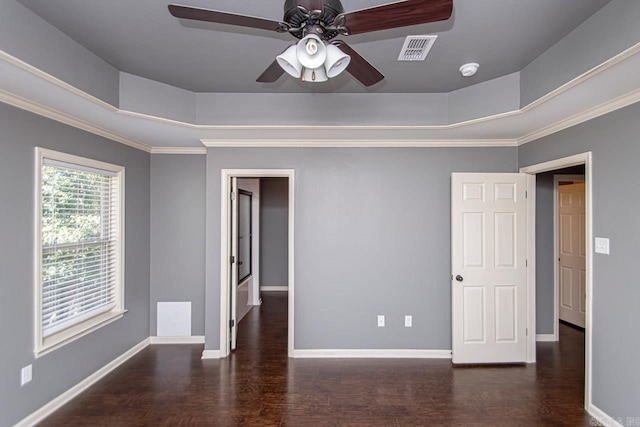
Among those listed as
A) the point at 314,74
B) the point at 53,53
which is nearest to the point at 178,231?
the point at 53,53

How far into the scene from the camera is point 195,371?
306 centimetres

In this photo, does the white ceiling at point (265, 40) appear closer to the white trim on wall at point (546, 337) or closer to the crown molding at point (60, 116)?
the crown molding at point (60, 116)

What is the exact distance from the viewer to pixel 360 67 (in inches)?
64.2

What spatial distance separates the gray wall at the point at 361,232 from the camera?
11.0 ft

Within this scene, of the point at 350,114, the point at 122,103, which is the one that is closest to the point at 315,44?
the point at 350,114

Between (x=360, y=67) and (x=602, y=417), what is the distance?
3138 millimetres

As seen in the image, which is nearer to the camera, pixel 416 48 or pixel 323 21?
pixel 323 21

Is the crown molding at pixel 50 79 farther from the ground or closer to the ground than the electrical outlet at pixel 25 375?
farther from the ground

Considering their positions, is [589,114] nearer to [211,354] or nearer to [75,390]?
[211,354]

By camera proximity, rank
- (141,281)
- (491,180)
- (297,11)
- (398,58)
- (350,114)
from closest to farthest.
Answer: (297,11)
(398,58)
(350,114)
(491,180)
(141,281)

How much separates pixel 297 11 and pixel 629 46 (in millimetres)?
1765

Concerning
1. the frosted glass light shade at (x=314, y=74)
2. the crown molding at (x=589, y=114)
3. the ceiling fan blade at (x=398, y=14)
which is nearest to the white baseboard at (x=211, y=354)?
the frosted glass light shade at (x=314, y=74)

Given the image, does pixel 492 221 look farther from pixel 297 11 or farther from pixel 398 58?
pixel 297 11

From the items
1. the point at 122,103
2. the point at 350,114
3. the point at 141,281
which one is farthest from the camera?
the point at 141,281
